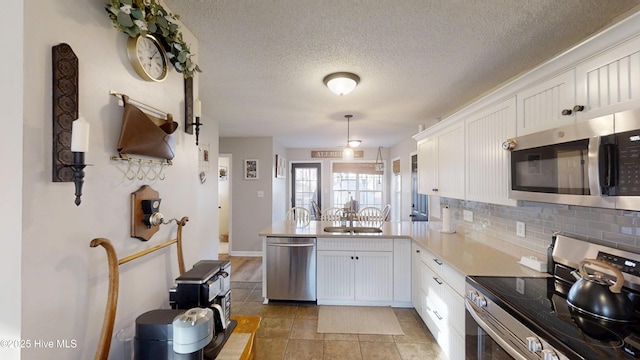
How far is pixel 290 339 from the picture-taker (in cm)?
248

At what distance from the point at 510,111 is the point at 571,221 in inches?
31.2

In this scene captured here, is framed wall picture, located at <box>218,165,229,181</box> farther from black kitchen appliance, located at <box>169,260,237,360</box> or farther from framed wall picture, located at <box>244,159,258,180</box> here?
black kitchen appliance, located at <box>169,260,237,360</box>

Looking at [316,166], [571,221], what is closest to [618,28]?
[571,221]

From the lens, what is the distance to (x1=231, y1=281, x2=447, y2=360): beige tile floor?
2258 mm

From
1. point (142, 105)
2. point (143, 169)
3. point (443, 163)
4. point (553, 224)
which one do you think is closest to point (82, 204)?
point (143, 169)

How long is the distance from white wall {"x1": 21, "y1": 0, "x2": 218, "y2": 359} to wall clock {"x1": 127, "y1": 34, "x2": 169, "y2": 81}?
3 centimetres

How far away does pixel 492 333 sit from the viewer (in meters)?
1.34

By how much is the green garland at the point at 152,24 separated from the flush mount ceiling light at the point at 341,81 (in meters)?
1.16

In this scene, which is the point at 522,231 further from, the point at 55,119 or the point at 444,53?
the point at 55,119

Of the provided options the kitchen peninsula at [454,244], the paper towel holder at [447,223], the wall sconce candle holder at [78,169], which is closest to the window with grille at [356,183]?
the kitchen peninsula at [454,244]

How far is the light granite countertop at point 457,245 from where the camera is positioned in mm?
1795

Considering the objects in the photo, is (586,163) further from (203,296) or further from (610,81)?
(203,296)

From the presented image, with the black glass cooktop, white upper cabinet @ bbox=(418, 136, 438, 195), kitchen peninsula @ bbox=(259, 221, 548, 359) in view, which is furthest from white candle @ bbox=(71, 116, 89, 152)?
white upper cabinet @ bbox=(418, 136, 438, 195)

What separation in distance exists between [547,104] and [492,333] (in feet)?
4.19
